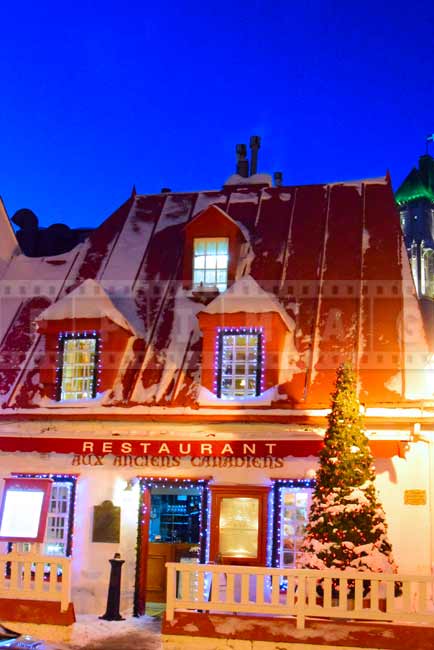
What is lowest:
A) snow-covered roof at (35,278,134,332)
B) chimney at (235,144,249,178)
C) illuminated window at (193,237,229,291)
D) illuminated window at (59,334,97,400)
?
illuminated window at (59,334,97,400)

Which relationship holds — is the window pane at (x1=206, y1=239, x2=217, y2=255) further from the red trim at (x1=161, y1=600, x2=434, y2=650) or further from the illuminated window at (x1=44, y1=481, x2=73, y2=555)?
the red trim at (x1=161, y1=600, x2=434, y2=650)

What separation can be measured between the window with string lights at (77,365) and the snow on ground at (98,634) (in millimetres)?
4620

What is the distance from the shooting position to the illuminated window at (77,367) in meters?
16.6

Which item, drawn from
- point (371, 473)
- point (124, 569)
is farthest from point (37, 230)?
point (371, 473)

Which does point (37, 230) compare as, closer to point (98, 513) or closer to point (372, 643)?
point (98, 513)

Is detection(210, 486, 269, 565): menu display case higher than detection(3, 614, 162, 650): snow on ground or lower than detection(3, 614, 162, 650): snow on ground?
higher

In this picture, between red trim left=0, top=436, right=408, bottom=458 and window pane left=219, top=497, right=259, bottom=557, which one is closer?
red trim left=0, top=436, right=408, bottom=458

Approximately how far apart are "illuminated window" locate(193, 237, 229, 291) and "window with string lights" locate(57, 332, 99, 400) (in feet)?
9.29

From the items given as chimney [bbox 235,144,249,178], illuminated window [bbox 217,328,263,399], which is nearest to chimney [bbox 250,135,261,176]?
chimney [bbox 235,144,249,178]

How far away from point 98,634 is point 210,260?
27.9 ft

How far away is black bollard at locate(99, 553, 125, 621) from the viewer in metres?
14.3

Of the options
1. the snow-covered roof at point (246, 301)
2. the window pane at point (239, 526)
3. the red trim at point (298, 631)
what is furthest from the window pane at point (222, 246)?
the red trim at point (298, 631)

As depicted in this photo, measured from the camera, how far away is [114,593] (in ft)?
47.2

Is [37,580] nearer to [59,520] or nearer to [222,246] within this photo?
[59,520]
